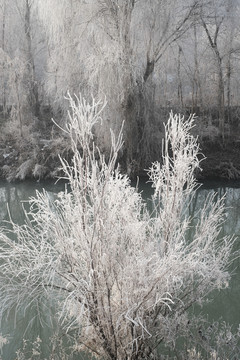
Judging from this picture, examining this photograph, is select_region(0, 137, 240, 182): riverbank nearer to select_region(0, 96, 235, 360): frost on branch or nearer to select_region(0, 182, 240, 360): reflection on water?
select_region(0, 182, 240, 360): reflection on water

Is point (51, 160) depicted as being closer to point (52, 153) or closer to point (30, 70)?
point (52, 153)

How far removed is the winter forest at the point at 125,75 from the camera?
10.8 m

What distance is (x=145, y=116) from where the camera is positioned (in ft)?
38.9

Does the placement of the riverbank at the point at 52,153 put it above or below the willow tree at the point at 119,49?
below

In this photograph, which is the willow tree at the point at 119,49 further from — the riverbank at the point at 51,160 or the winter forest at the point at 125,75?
the riverbank at the point at 51,160

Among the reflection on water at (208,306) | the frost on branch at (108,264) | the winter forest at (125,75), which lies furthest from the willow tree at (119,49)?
the frost on branch at (108,264)

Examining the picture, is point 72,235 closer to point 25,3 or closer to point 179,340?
point 179,340

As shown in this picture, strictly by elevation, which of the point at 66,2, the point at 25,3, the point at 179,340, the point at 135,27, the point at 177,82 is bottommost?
the point at 179,340

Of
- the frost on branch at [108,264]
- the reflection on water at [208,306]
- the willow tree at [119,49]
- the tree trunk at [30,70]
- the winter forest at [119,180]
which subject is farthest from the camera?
the tree trunk at [30,70]

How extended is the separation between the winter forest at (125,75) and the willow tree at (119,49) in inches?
1.0

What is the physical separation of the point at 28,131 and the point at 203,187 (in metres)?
6.82

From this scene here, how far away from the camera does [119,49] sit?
10570mm

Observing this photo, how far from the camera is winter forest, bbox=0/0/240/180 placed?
35.4ft

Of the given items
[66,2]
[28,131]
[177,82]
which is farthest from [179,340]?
[177,82]
